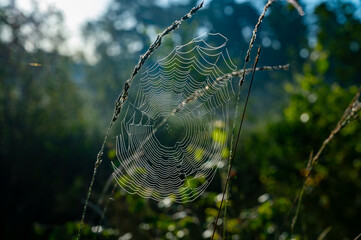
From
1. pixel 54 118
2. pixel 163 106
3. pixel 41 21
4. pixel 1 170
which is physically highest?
pixel 41 21

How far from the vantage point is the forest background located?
2580mm

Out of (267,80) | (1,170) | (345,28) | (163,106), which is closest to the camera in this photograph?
(163,106)

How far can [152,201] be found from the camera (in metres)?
Result: 4.28

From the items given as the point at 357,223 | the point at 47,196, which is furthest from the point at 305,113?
the point at 47,196

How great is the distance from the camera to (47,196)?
6.61 m

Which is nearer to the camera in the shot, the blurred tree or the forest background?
the forest background

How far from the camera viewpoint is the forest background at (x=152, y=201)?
2580mm

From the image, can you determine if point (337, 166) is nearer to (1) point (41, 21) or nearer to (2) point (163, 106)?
(2) point (163, 106)

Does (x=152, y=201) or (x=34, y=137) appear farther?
(x=34, y=137)

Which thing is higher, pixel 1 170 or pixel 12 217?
pixel 1 170

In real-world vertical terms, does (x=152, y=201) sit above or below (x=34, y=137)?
below

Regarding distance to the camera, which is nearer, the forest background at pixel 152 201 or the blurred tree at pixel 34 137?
the forest background at pixel 152 201

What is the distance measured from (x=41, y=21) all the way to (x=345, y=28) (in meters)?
6.09

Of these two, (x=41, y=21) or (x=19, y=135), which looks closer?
(x=19, y=135)
